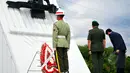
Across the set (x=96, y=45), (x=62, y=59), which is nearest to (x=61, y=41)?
(x=62, y=59)

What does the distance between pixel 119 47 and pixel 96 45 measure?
2.22ft

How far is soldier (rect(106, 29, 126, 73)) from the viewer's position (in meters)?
9.36

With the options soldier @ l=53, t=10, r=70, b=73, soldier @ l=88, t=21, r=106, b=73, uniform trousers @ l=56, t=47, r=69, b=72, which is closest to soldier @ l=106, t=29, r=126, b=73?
soldier @ l=88, t=21, r=106, b=73

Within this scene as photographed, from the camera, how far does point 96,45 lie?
29.8 feet

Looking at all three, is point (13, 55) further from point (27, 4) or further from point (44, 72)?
point (27, 4)

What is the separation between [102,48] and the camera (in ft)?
29.9

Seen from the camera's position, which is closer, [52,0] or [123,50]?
[123,50]

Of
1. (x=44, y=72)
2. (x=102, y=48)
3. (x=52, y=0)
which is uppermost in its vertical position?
(x=52, y=0)

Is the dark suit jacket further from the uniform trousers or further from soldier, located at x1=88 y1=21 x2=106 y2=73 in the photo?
the uniform trousers

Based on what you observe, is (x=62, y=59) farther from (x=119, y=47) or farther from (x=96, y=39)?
(x=119, y=47)

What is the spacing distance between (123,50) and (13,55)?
281 centimetres

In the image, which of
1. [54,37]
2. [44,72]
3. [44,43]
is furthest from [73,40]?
[54,37]

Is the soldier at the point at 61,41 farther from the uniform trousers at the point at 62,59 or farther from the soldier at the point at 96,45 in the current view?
the soldier at the point at 96,45

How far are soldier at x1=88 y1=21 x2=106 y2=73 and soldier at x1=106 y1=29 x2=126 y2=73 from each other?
0.33 meters
